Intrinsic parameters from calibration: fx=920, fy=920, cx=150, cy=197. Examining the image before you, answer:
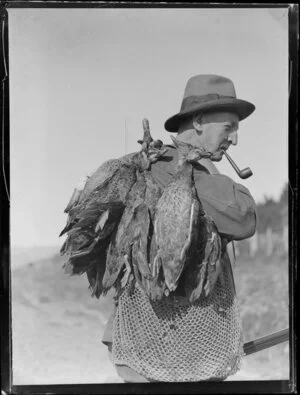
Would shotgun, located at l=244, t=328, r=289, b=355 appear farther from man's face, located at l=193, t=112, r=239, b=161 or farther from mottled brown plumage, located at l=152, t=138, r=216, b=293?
man's face, located at l=193, t=112, r=239, b=161

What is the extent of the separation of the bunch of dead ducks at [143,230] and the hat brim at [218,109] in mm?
111

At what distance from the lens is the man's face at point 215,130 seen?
12.5 ft

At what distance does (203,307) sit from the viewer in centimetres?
373

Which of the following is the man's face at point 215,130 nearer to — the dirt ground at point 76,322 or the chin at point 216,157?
the chin at point 216,157

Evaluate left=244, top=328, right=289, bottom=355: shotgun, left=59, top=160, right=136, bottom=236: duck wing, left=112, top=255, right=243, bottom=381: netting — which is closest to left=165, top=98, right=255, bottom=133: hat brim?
left=59, top=160, right=136, bottom=236: duck wing

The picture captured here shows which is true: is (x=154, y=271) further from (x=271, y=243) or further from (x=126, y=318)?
(x=271, y=243)

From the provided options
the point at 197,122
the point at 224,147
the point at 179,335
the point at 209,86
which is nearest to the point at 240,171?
the point at 224,147

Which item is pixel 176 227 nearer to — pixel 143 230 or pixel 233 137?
pixel 143 230

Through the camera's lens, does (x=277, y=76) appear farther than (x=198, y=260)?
Yes

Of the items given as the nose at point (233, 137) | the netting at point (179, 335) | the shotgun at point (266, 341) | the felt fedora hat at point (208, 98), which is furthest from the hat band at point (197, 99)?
the shotgun at point (266, 341)

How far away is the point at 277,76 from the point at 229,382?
1300 mm

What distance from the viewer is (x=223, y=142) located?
3.86m

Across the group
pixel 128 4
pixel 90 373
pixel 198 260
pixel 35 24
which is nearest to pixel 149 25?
pixel 128 4

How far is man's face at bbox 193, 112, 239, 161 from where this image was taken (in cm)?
382
